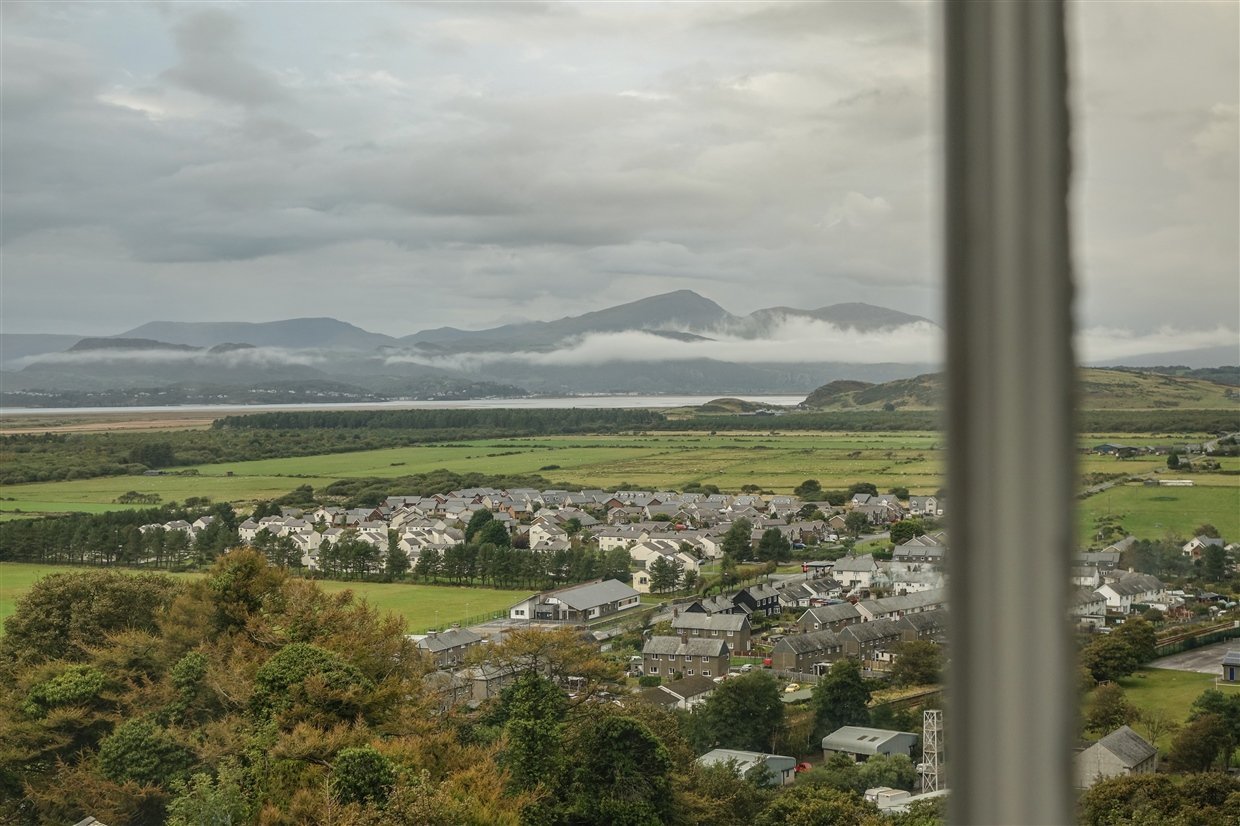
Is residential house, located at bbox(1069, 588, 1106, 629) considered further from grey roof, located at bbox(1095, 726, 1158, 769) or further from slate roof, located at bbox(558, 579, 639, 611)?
slate roof, located at bbox(558, 579, 639, 611)

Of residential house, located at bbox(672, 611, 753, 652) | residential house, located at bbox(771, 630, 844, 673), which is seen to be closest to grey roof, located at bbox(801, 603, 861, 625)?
residential house, located at bbox(771, 630, 844, 673)

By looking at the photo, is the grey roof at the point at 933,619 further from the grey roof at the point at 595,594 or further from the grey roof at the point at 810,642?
the grey roof at the point at 595,594

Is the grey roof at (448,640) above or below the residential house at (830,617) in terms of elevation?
below

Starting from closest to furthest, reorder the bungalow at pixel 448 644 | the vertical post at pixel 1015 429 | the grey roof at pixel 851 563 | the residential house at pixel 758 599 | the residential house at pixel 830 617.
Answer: the vertical post at pixel 1015 429 → the grey roof at pixel 851 563 → the residential house at pixel 830 617 → the bungalow at pixel 448 644 → the residential house at pixel 758 599

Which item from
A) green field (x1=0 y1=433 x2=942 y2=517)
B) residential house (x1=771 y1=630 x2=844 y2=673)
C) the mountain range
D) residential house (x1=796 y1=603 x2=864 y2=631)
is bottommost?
residential house (x1=771 y1=630 x2=844 y2=673)

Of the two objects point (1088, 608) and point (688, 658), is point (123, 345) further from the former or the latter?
point (1088, 608)

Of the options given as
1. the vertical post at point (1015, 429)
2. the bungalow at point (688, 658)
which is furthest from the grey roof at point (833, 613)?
the vertical post at point (1015, 429)

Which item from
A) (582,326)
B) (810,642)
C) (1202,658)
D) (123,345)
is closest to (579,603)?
(810,642)
